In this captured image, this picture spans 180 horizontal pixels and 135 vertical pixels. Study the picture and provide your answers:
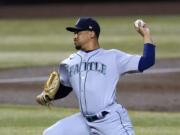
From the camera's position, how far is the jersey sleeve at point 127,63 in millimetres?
6066

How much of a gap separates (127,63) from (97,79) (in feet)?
0.88

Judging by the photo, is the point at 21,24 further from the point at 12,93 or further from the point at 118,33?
the point at 12,93

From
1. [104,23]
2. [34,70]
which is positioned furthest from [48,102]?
[104,23]

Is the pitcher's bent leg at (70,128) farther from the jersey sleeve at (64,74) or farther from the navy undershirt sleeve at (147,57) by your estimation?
the navy undershirt sleeve at (147,57)

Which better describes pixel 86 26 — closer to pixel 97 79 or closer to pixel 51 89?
pixel 97 79

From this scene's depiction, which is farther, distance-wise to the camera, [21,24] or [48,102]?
[21,24]

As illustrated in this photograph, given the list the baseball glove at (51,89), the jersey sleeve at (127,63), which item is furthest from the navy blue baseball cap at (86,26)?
the baseball glove at (51,89)

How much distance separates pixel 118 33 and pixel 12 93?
16.1 ft

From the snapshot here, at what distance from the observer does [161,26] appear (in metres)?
15.6

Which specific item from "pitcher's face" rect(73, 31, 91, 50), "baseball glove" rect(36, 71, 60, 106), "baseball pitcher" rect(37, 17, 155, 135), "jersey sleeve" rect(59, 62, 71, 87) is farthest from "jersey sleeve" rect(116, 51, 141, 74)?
"baseball glove" rect(36, 71, 60, 106)

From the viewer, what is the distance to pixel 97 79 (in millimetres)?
6109

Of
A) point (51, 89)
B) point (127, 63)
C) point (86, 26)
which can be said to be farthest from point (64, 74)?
point (127, 63)

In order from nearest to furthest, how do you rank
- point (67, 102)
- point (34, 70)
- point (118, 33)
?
1. point (67, 102)
2. point (34, 70)
3. point (118, 33)

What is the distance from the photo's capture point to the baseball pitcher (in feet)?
19.9
